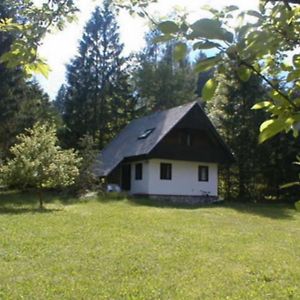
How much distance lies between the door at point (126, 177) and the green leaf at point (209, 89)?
30042mm

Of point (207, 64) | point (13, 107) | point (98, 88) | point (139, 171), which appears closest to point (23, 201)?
point (13, 107)

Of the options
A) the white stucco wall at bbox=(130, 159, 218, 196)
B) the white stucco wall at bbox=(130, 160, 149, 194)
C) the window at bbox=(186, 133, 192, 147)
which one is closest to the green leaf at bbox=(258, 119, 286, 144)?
the white stucco wall at bbox=(130, 159, 218, 196)

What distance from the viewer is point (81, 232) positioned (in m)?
13.7

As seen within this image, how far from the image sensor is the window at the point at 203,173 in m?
30.7

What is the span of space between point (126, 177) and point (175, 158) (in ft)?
13.8

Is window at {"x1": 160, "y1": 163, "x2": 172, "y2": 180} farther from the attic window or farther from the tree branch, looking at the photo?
the tree branch

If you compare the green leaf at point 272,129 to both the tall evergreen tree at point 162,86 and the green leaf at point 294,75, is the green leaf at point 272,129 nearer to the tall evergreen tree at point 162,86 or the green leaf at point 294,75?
the green leaf at point 294,75

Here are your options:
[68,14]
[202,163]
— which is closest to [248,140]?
[202,163]

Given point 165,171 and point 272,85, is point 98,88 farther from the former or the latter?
point 272,85

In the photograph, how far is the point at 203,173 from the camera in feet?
101

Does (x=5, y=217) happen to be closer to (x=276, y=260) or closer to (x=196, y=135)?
(x=276, y=260)

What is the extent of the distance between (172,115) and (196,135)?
6.31 ft

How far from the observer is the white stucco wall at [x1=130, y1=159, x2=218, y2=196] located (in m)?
29.1

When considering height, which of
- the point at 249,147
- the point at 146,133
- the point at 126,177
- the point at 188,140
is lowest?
the point at 126,177
